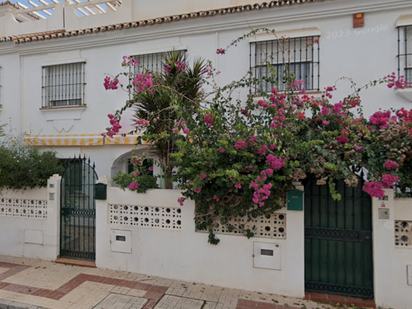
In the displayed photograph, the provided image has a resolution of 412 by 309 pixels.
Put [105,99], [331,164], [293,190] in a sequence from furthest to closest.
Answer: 1. [105,99]
2. [293,190]
3. [331,164]

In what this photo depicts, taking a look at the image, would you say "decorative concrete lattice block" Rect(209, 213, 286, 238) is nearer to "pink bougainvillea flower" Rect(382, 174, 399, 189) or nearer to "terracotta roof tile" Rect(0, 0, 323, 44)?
"pink bougainvillea flower" Rect(382, 174, 399, 189)

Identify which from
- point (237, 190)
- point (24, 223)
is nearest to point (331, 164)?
point (237, 190)

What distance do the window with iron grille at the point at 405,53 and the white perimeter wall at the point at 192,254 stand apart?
20.2 feet

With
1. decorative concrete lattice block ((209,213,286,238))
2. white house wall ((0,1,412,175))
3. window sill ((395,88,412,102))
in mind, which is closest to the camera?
decorative concrete lattice block ((209,213,286,238))

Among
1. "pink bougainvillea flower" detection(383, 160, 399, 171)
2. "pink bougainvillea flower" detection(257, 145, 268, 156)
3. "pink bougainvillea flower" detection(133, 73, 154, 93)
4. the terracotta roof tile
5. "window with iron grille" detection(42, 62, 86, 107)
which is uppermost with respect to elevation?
the terracotta roof tile

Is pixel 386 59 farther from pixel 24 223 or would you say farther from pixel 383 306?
pixel 24 223

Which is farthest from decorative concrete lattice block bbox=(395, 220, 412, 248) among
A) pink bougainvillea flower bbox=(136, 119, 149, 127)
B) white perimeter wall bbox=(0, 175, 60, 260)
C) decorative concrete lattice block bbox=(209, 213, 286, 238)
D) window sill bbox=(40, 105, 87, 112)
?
window sill bbox=(40, 105, 87, 112)

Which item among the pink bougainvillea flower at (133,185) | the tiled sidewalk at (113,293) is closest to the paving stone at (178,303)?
the tiled sidewalk at (113,293)

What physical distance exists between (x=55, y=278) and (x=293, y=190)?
5430 millimetres

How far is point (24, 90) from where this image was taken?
11.3 meters

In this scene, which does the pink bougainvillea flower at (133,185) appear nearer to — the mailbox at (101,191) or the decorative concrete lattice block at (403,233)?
the mailbox at (101,191)

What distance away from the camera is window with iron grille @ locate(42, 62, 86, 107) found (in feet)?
35.3

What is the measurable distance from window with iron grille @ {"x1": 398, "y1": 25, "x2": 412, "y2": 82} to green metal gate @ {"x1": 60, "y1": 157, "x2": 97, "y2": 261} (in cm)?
926

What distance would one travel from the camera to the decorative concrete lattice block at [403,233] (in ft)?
16.1
